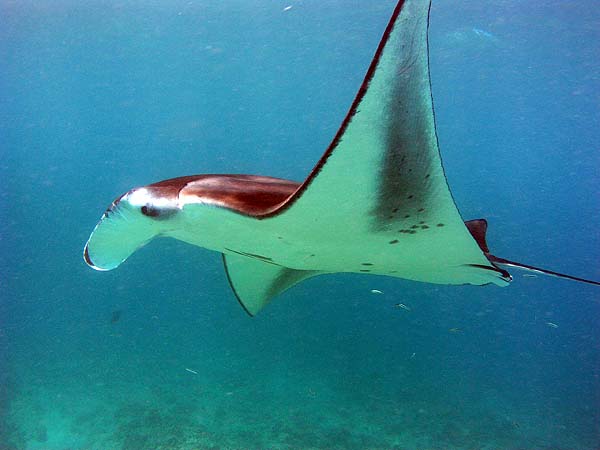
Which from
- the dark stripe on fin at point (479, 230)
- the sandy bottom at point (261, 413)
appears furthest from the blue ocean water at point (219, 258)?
the dark stripe on fin at point (479, 230)

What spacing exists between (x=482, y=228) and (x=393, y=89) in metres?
1.80

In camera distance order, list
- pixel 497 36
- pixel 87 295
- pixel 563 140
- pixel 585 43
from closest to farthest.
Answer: pixel 585 43
pixel 497 36
pixel 87 295
pixel 563 140

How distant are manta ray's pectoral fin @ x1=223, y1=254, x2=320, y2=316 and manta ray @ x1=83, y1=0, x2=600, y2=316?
0.58 meters

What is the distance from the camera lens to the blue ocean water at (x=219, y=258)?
825 centimetres

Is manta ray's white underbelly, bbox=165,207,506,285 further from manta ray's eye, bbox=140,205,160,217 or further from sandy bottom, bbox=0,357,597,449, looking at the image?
sandy bottom, bbox=0,357,597,449

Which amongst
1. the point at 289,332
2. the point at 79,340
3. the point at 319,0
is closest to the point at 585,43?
the point at 319,0

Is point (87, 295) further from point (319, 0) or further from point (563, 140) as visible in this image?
point (563, 140)

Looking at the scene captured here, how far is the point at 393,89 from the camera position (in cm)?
124

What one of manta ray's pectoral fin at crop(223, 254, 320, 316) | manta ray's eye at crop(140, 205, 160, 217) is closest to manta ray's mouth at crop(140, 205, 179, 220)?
manta ray's eye at crop(140, 205, 160, 217)

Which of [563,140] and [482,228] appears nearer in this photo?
[482,228]

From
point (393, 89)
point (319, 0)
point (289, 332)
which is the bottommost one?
point (289, 332)

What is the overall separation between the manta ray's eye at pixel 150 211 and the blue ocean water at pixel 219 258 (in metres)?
5.65

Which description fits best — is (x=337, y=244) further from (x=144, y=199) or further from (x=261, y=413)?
(x=261, y=413)

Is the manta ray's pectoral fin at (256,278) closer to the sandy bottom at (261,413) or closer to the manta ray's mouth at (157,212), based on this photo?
the manta ray's mouth at (157,212)
